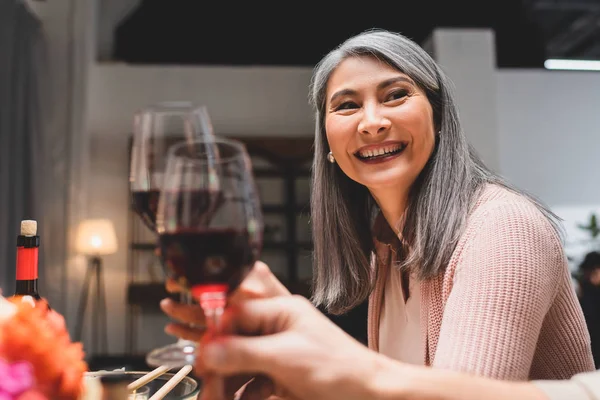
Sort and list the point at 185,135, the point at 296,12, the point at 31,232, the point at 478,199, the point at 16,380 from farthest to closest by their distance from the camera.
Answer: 1. the point at 296,12
2. the point at 478,199
3. the point at 31,232
4. the point at 185,135
5. the point at 16,380

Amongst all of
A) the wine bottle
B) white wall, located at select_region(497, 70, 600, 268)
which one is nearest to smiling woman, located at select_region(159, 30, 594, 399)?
the wine bottle

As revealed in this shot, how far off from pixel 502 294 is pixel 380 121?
518 mm

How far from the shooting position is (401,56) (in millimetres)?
1205

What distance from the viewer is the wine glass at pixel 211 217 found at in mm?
448

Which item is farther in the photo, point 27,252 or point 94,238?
point 94,238

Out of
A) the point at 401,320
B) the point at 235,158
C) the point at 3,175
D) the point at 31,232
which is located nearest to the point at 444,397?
the point at 235,158

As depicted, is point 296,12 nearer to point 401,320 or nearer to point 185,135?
point 401,320

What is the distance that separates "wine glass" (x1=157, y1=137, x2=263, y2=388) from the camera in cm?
45

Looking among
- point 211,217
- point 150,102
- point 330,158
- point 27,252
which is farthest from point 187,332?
point 150,102

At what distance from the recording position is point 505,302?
78 centimetres

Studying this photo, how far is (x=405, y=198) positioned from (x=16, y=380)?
1.02 meters

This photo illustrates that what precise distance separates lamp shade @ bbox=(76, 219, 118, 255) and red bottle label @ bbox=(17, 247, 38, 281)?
4.22 meters

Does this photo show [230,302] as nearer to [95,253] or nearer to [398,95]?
[398,95]

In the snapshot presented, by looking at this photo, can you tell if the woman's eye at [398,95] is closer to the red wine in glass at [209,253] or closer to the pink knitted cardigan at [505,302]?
the pink knitted cardigan at [505,302]
